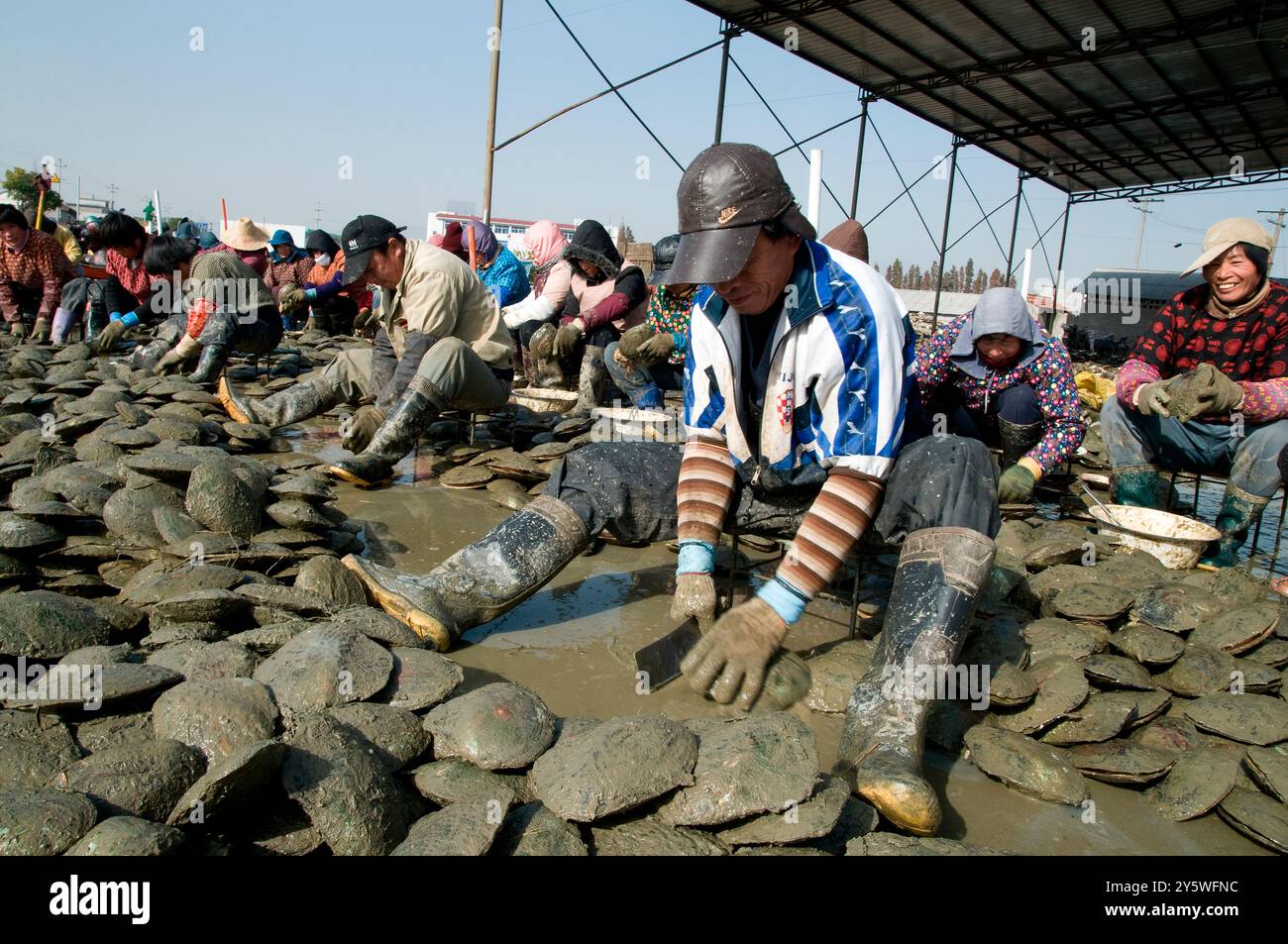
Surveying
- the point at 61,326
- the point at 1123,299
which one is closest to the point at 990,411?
the point at 61,326

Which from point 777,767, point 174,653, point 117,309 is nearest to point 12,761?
point 174,653

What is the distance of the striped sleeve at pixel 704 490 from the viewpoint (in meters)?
2.17

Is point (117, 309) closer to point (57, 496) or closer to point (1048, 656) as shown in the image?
point (57, 496)

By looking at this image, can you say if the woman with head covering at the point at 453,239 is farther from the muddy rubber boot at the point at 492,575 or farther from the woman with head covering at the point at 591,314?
the muddy rubber boot at the point at 492,575

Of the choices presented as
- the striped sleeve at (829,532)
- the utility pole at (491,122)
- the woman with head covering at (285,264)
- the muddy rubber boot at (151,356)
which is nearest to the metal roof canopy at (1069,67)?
the utility pole at (491,122)

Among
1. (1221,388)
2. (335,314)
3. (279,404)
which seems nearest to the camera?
(1221,388)

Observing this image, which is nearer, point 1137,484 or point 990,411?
point 990,411

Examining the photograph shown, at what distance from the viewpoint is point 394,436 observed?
3.88 meters

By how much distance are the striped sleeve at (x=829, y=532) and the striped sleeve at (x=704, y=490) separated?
0.29m

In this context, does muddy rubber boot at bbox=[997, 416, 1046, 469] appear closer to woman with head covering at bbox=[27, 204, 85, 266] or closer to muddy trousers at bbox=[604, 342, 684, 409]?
muddy trousers at bbox=[604, 342, 684, 409]

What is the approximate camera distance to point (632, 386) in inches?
221

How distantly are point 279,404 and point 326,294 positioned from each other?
16.8 ft

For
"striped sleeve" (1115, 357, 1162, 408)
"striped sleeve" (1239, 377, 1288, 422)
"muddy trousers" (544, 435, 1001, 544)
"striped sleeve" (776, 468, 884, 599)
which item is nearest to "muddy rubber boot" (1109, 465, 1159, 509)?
"striped sleeve" (1115, 357, 1162, 408)

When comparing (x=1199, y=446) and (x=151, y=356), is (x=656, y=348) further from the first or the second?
(x=151, y=356)
